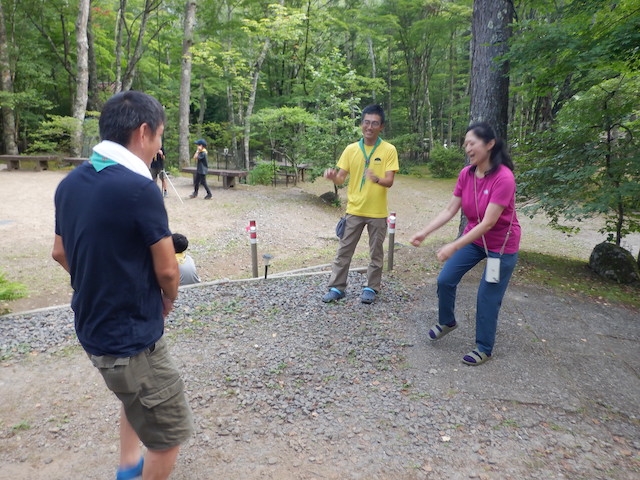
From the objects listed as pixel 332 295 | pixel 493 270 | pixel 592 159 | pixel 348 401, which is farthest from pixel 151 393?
pixel 592 159

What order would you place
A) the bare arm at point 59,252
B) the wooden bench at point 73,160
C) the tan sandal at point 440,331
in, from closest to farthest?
1. the bare arm at point 59,252
2. the tan sandal at point 440,331
3. the wooden bench at point 73,160

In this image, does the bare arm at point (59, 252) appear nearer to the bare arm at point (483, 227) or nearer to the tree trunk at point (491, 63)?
the bare arm at point (483, 227)

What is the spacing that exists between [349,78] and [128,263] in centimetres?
1352

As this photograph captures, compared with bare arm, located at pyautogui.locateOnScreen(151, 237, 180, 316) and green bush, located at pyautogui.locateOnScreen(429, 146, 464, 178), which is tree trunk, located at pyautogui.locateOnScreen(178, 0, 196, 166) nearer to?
green bush, located at pyautogui.locateOnScreen(429, 146, 464, 178)

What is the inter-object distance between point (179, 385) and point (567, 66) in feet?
18.7

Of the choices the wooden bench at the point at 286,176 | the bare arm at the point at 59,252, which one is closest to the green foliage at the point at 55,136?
the wooden bench at the point at 286,176

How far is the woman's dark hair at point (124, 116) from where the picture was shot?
1.59m

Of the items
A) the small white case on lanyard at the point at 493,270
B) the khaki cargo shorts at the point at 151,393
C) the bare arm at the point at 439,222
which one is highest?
the bare arm at the point at 439,222

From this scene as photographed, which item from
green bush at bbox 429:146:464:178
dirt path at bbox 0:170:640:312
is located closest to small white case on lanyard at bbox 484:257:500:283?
dirt path at bbox 0:170:640:312

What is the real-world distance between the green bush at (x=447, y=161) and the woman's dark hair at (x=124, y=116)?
2198 centimetres

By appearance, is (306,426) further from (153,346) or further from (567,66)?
(567,66)

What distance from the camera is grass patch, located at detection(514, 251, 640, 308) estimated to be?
5.36 metres

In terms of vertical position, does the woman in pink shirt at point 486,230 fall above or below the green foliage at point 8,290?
above

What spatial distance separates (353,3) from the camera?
78.1 ft
